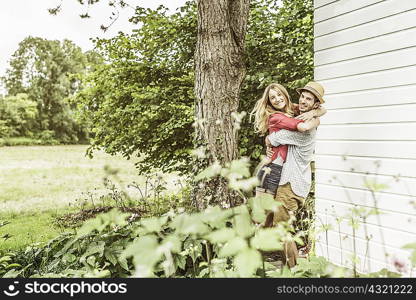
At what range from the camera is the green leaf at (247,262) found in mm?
1086

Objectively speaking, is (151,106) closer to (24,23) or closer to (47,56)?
(47,56)

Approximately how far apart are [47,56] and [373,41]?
115 ft

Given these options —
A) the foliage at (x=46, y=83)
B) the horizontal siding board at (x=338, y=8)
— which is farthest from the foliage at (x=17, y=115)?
the horizontal siding board at (x=338, y=8)

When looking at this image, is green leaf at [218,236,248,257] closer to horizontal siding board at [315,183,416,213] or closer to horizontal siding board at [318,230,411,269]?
horizontal siding board at [315,183,416,213]

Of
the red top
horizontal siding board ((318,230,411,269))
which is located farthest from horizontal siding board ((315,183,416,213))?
the red top

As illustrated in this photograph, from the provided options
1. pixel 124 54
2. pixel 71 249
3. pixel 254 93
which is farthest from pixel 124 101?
pixel 71 249

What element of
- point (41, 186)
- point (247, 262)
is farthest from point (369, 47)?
point (41, 186)

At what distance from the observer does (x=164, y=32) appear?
676 centimetres

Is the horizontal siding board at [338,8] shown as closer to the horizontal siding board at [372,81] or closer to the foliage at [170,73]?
the horizontal siding board at [372,81]

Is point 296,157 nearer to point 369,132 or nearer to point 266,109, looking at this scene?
point 266,109

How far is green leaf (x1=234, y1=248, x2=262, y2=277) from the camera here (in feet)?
3.56

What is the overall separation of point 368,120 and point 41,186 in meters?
14.4

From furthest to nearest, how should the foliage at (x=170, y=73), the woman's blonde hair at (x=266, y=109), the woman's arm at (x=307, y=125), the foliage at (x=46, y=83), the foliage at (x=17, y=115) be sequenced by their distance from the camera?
the foliage at (x=46, y=83) → the foliage at (x=17, y=115) → the foliage at (x=170, y=73) → the woman's blonde hair at (x=266, y=109) → the woman's arm at (x=307, y=125)

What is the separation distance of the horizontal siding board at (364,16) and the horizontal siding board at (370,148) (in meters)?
1.02
